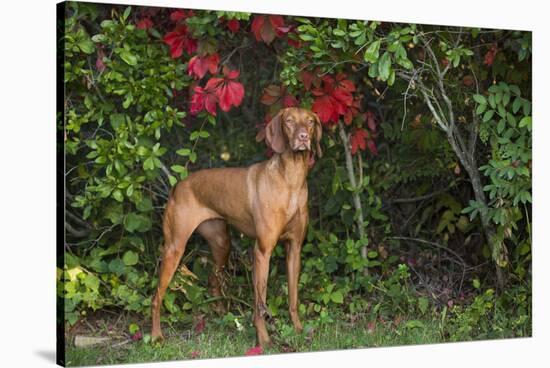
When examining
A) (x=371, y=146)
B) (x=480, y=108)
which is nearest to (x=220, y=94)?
(x=371, y=146)

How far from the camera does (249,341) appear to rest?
7691 millimetres

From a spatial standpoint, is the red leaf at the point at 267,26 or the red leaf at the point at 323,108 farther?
the red leaf at the point at 323,108

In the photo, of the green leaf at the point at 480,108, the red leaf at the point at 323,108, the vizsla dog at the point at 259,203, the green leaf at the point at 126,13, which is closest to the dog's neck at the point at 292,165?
the vizsla dog at the point at 259,203

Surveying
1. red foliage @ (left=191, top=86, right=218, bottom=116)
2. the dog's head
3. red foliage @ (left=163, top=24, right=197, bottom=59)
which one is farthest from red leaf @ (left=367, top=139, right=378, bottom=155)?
red foliage @ (left=163, top=24, right=197, bottom=59)

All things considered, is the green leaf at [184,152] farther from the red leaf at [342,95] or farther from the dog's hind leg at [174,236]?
the red leaf at [342,95]

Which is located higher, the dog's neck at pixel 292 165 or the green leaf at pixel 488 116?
the green leaf at pixel 488 116

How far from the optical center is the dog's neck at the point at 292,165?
24.9ft

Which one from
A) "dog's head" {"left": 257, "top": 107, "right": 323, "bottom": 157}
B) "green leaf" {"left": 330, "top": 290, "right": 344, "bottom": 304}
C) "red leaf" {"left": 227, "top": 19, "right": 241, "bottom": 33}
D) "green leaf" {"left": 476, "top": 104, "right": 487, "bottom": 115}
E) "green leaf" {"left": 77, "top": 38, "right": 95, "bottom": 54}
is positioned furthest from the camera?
"green leaf" {"left": 476, "top": 104, "right": 487, "bottom": 115}

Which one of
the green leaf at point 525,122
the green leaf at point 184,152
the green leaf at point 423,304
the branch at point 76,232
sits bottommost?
the green leaf at point 423,304

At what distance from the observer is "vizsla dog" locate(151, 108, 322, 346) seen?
757 centimetres

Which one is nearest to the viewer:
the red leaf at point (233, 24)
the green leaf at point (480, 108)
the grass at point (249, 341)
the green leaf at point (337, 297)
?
the grass at point (249, 341)

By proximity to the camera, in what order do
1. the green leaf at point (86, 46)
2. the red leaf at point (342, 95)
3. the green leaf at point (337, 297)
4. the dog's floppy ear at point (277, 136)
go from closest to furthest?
the green leaf at point (86, 46)
the dog's floppy ear at point (277, 136)
the red leaf at point (342, 95)
the green leaf at point (337, 297)

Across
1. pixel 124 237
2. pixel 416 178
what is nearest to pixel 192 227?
pixel 124 237

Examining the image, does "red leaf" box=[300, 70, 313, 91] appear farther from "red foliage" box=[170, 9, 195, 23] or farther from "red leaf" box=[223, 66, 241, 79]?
"red foliage" box=[170, 9, 195, 23]
